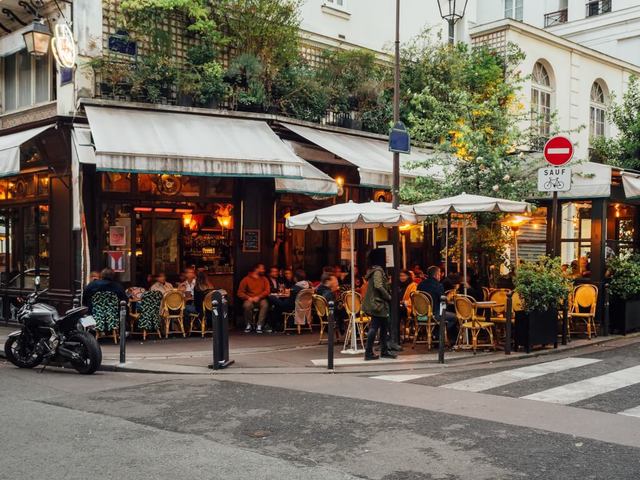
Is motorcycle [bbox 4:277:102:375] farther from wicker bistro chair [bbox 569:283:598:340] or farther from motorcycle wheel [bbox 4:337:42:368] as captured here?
wicker bistro chair [bbox 569:283:598:340]

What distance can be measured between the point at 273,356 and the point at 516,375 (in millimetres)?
4057

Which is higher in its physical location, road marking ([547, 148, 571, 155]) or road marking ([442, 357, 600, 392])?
road marking ([547, 148, 571, 155])

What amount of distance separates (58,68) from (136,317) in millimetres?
5130

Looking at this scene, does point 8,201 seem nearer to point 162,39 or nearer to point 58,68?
point 58,68

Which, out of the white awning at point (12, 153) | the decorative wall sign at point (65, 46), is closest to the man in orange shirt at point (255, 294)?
the white awning at point (12, 153)

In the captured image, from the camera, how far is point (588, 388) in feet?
29.4

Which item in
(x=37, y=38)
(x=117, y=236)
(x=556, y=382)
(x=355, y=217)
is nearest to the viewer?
(x=556, y=382)

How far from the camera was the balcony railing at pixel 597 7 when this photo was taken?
91.7ft

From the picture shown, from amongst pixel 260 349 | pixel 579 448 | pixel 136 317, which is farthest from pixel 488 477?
pixel 136 317

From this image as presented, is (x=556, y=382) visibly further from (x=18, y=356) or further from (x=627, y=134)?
(x=627, y=134)

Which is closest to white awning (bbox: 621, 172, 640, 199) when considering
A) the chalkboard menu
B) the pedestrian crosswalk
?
the pedestrian crosswalk

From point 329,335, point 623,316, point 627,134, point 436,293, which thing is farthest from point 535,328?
point 627,134

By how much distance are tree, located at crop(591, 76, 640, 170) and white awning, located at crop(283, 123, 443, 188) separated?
6919 mm

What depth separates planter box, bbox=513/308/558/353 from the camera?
11766 millimetres
